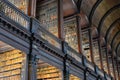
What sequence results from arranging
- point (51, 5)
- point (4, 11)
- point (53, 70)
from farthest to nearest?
point (51, 5) < point (53, 70) < point (4, 11)

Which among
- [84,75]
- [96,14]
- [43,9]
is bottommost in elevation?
[84,75]

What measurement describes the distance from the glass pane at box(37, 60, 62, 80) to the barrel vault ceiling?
3.70 metres

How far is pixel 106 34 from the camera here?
56.0ft

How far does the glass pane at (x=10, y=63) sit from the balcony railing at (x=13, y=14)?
3.42 feet

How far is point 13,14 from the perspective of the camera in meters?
6.78

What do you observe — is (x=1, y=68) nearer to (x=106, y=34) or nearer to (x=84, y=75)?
(x=84, y=75)

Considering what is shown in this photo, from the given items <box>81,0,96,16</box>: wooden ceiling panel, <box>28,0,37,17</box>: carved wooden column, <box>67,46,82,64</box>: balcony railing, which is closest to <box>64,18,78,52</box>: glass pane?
<box>67,46,82,64</box>: balcony railing

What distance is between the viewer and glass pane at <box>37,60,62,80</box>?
910cm

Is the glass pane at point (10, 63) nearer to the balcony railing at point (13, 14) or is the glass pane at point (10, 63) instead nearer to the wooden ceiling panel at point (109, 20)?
the balcony railing at point (13, 14)

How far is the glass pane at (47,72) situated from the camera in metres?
9.10

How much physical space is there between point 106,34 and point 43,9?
7.72 meters

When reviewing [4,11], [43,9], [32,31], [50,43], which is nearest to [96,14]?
[43,9]

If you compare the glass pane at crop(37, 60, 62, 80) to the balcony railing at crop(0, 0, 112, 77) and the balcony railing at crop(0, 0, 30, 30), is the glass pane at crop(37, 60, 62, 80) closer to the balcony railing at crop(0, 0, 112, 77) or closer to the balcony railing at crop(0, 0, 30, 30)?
the balcony railing at crop(0, 0, 112, 77)

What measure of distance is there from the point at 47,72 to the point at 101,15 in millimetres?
7559
